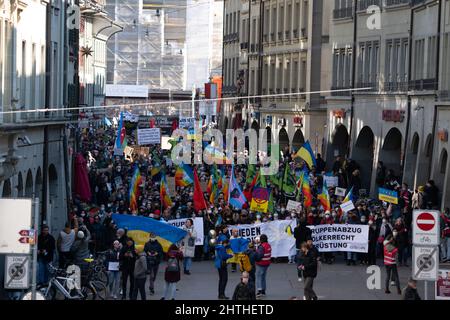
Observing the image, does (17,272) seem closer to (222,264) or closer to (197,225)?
(222,264)

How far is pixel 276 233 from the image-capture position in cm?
3519

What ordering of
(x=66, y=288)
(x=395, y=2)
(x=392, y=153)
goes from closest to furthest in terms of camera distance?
(x=66, y=288), (x=395, y=2), (x=392, y=153)

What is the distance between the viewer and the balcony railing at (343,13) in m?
59.4

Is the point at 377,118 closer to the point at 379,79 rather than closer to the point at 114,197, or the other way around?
A: the point at 379,79

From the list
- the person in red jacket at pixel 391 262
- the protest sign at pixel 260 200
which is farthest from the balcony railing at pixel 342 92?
the person in red jacket at pixel 391 262

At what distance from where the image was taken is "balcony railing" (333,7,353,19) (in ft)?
195

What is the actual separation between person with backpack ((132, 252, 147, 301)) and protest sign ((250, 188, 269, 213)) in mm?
10731

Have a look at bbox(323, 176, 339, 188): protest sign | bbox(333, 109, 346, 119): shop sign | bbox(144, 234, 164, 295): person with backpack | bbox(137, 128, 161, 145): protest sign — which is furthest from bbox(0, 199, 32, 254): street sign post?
bbox(333, 109, 346, 119): shop sign

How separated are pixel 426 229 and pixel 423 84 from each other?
25.4 meters

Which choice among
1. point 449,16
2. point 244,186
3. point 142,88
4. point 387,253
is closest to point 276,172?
point 244,186

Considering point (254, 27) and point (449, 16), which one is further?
point (254, 27)

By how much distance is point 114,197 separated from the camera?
46.6m

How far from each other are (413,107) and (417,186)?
323 cm

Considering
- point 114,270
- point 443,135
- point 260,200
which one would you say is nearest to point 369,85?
point 443,135
